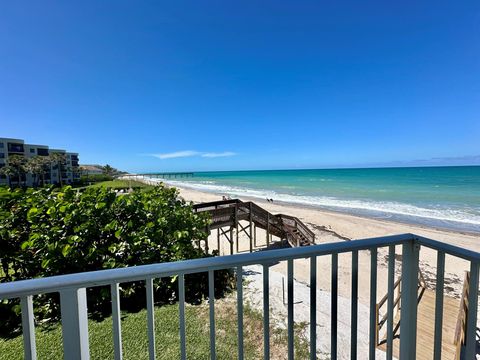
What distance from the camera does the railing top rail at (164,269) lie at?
2.87ft

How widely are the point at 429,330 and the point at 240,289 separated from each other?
14.1ft

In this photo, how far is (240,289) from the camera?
1.21 m

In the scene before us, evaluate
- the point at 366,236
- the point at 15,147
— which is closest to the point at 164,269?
the point at 366,236

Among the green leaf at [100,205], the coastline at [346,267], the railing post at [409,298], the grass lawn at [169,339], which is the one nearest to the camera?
the railing post at [409,298]

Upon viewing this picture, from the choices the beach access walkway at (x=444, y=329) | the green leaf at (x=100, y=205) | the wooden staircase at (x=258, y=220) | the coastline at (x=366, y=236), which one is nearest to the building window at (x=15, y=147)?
the coastline at (x=366, y=236)

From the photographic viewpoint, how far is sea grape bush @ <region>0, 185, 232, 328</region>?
3.03 metres

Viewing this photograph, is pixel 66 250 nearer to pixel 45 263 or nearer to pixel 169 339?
pixel 45 263

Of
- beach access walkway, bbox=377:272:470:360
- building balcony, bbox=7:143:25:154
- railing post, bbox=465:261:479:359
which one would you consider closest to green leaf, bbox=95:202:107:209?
railing post, bbox=465:261:479:359

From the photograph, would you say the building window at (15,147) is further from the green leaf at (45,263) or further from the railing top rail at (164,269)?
the railing top rail at (164,269)

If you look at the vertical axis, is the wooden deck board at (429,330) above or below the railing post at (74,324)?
below

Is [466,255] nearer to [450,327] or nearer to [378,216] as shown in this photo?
[450,327]

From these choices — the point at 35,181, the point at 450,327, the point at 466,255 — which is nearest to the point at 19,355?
the point at 466,255

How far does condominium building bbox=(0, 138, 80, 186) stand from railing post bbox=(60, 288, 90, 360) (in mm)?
47237

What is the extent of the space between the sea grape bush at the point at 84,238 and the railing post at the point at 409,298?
2908 millimetres
